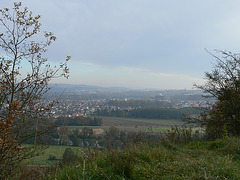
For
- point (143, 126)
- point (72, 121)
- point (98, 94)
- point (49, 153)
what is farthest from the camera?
Answer: point (98, 94)

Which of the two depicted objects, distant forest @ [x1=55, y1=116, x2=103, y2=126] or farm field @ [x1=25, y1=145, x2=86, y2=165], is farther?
distant forest @ [x1=55, y1=116, x2=103, y2=126]

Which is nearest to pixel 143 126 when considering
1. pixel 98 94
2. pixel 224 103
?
pixel 224 103

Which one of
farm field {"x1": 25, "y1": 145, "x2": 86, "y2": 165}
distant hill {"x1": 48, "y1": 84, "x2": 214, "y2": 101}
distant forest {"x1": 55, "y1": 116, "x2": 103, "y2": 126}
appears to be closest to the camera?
farm field {"x1": 25, "y1": 145, "x2": 86, "y2": 165}

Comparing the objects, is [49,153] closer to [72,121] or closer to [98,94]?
[72,121]

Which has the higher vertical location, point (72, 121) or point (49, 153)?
point (72, 121)

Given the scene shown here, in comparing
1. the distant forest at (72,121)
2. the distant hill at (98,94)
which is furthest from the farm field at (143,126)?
the distant hill at (98,94)

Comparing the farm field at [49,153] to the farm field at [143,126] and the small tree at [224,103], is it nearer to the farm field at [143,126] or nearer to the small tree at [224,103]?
the farm field at [143,126]

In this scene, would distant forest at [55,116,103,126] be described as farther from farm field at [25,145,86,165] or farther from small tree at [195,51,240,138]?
small tree at [195,51,240,138]

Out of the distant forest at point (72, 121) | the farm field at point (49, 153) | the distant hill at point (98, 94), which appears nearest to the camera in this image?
the farm field at point (49, 153)

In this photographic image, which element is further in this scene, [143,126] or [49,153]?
[143,126]

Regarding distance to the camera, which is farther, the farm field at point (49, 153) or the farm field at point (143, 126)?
the farm field at point (143, 126)

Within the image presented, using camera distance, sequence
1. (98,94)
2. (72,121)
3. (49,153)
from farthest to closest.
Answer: (98,94)
(72,121)
(49,153)

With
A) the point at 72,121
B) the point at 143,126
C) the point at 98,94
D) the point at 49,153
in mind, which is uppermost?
the point at 72,121

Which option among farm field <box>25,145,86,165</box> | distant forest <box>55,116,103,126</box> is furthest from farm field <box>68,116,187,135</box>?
farm field <box>25,145,86,165</box>
